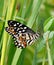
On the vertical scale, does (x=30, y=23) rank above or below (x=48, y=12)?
above

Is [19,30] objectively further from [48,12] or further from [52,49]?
[48,12]

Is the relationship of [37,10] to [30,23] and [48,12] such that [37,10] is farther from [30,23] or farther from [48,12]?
[48,12]

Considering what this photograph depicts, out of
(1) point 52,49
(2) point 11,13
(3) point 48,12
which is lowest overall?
(3) point 48,12

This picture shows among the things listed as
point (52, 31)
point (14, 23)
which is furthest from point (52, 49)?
point (14, 23)

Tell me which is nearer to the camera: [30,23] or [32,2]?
[30,23]

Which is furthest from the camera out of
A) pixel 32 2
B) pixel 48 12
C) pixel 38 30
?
pixel 48 12

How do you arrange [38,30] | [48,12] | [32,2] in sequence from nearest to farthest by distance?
1. [38,30]
2. [32,2]
3. [48,12]

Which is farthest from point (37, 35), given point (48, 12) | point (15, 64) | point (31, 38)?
point (48, 12)
